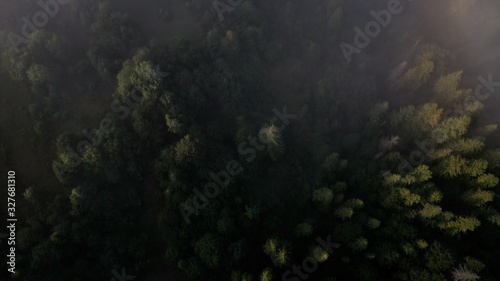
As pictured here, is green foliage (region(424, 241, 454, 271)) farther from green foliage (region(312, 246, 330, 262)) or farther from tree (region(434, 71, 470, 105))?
tree (region(434, 71, 470, 105))

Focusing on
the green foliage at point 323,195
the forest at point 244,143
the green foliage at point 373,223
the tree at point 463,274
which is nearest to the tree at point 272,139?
the forest at point 244,143

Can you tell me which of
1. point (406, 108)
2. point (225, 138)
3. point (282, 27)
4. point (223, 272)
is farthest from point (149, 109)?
point (406, 108)

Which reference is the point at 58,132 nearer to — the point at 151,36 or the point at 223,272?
the point at 151,36

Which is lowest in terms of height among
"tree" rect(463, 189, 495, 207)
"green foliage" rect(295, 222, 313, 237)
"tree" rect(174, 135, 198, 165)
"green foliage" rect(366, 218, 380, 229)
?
"tree" rect(463, 189, 495, 207)

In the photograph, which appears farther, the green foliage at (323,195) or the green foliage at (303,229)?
the green foliage at (323,195)

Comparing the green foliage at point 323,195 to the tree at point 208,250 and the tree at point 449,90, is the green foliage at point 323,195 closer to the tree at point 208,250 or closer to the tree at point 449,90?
the tree at point 208,250

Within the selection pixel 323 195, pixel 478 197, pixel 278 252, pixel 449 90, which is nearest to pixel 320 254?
pixel 278 252

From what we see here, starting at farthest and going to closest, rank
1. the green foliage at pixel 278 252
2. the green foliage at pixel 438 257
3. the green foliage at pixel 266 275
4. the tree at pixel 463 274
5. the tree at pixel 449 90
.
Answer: the tree at pixel 449 90 → the green foliage at pixel 278 252 → the green foliage at pixel 438 257 → the green foliage at pixel 266 275 → the tree at pixel 463 274

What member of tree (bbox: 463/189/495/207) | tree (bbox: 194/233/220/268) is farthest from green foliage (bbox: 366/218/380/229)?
tree (bbox: 194/233/220/268)
